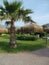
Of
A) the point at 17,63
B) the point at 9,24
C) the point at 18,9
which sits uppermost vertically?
the point at 18,9

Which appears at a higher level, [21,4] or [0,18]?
[21,4]

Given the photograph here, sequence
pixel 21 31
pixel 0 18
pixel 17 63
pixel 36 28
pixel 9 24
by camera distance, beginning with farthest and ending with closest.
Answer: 1. pixel 21 31
2. pixel 36 28
3. pixel 9 24
4. pixel 0 18
5. pixel 17 63

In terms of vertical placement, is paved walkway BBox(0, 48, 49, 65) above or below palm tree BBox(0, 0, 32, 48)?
below

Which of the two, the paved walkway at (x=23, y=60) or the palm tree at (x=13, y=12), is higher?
the palm tree at (x=13, y=12)

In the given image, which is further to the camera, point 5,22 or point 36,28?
point 36,28

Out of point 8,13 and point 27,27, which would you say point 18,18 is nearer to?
point 8,13

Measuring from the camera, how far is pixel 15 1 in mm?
16484

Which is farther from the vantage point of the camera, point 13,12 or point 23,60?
point 13,12

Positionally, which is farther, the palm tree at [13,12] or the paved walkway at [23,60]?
the palm tree at [13,12]

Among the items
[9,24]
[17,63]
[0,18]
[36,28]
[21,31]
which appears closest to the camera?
[17,63]

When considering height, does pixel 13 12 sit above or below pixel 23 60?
above

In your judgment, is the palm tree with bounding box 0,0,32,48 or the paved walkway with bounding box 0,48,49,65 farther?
the palm tree with bounding box 0,0,32,48

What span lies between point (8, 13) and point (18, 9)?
929mm

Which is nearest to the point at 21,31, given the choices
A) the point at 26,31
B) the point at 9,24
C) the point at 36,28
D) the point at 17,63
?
the point at 26,31
